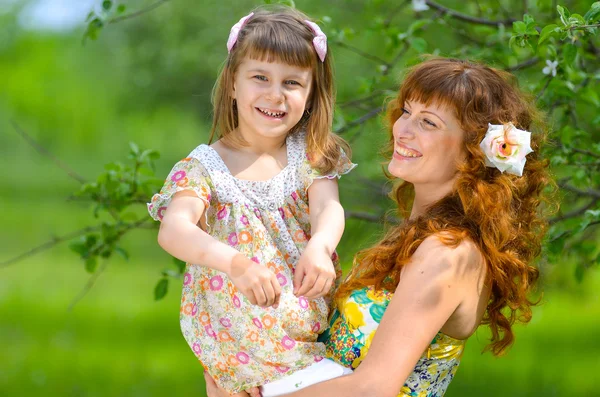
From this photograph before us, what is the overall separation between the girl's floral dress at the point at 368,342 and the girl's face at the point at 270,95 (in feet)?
1.64

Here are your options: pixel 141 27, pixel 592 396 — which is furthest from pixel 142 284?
pixel 592 396

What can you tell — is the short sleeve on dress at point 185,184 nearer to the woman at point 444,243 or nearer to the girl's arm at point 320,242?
the girl's arm at point 320,242

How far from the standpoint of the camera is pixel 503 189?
2.26 m

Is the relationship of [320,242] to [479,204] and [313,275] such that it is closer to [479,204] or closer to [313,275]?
[313,275]

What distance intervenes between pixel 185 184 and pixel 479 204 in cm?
76

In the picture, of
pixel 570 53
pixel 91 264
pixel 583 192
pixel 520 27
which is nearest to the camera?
pixel 520 27

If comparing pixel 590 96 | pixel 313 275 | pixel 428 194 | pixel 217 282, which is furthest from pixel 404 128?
pixel 590 96

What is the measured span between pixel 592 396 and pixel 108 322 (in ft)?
15.3

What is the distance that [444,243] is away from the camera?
2156 mm

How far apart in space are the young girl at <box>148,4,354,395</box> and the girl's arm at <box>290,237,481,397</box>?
15 centimetres

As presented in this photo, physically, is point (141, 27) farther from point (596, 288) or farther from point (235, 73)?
point (235, 73)

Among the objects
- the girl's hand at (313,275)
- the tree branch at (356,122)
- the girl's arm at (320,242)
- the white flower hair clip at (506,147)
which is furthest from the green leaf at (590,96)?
the girl's hand at (313,275)

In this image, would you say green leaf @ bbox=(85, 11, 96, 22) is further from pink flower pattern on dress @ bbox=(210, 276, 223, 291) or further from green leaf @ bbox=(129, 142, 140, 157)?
pink flower pattern on dress @ bbox=(210, 276, 223, 291)

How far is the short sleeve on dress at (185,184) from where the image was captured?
2.18 meters
